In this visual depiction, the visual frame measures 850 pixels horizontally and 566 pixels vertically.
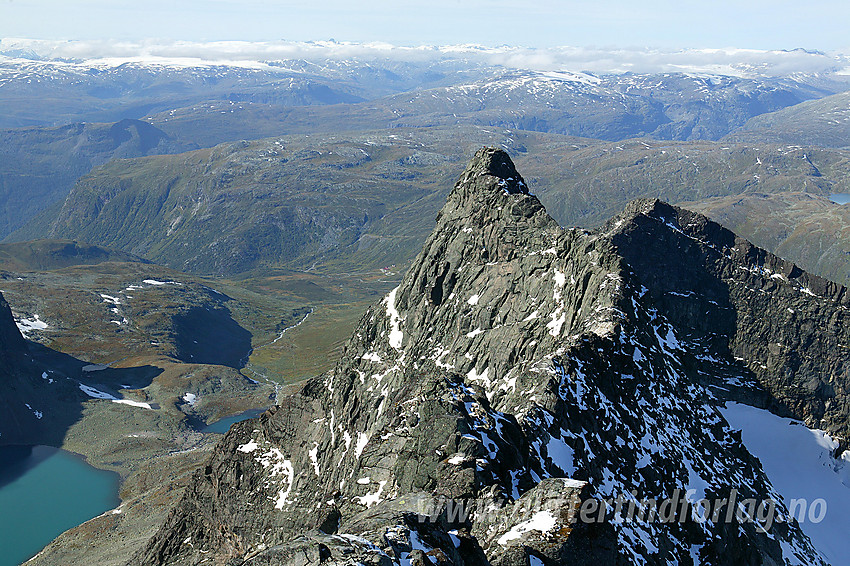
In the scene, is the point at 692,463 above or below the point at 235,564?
below

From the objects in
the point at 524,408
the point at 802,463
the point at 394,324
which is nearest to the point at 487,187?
the point at 394,324

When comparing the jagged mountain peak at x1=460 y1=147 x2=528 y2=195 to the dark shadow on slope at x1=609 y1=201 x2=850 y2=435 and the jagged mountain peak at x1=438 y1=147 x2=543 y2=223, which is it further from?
the dark shadow on slope at x1=609 y1=201 x2=850 y2=435

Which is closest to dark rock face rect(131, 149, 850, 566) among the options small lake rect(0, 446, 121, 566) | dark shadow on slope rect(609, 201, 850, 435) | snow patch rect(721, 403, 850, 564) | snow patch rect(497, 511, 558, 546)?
snow patch rect(497, 511, 558, 546)

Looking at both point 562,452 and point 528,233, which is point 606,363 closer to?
point 562,452

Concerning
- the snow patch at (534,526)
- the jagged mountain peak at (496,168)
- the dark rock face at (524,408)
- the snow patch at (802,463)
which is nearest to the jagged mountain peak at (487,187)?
the jagged mountain peak at (496,168)

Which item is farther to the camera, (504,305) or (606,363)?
(504,305)

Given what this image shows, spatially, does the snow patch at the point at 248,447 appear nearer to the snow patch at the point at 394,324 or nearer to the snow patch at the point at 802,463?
the snow patch at the point at 394,324

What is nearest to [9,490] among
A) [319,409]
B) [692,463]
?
[319,409]
